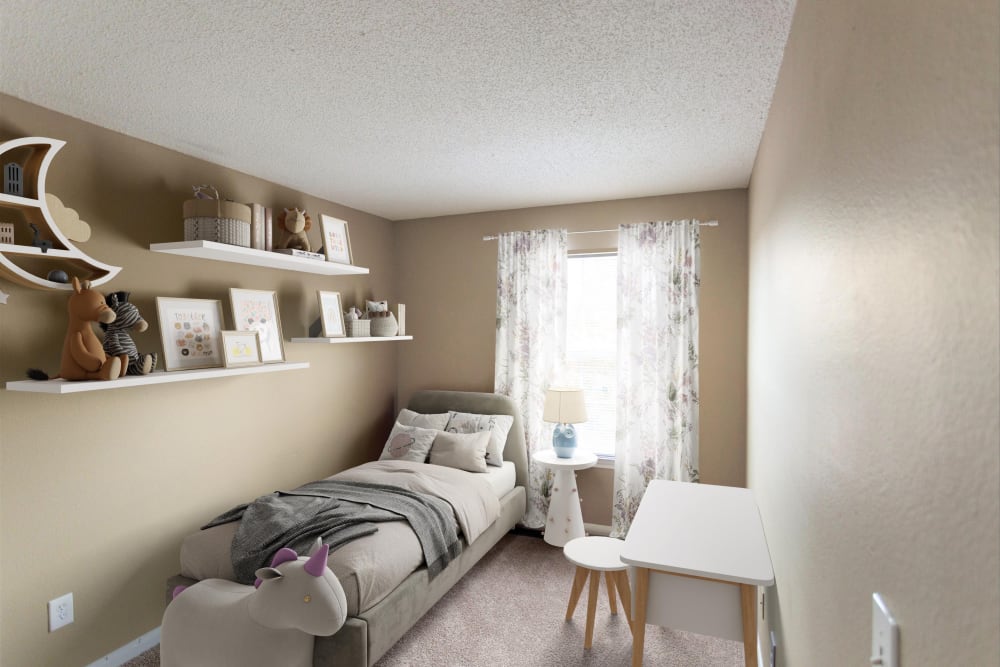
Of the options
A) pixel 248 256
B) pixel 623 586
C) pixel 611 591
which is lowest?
pixel 611 591

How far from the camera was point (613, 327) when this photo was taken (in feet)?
13.6

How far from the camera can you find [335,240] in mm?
3746

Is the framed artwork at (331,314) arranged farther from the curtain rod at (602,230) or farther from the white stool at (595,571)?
the white stool at (595,571)

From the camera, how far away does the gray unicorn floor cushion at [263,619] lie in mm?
2021

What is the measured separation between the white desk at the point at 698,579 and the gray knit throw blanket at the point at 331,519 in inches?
48.0

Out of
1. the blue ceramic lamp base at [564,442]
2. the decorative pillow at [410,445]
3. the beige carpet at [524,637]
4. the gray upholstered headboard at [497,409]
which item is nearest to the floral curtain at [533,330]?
the gray upholstered headboard at [497,409]

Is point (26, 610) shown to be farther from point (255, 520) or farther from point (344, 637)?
point (344, 637)

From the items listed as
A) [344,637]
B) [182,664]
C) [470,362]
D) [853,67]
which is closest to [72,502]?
[182,664]

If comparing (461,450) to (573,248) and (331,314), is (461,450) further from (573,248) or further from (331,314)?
(573,248)

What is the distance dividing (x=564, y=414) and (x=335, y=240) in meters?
1.98

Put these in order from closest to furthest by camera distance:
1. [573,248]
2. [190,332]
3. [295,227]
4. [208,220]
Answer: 1. [208,220]
2. [190,332]
3. [295,227]
4. [573,248]

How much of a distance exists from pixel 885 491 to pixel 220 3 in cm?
199

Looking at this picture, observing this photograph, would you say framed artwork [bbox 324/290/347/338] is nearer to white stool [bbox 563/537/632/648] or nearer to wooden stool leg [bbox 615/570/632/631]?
white stool [bbox 563/537/632/648]

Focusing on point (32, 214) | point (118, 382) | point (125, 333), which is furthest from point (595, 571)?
point (32, 214)
